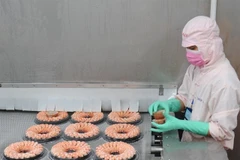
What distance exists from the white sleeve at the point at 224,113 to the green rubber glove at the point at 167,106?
0.35 metres

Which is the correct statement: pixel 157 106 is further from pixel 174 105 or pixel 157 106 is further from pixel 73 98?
pixel 73 98

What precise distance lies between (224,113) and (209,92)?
153 mm

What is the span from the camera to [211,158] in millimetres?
1764

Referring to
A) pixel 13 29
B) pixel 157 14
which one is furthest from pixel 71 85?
pixel 157 14

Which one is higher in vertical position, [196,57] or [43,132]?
[196,57]

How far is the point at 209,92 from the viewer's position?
2.05 m

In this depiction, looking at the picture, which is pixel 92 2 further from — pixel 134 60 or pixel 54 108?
pixel 54 108

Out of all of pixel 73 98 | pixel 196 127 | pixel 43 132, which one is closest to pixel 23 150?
pixel 43 132

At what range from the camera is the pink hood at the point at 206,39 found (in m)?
2.03

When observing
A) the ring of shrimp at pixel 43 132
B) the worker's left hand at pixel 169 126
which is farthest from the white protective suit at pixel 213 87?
the ring of shrimp at pixel 43 132

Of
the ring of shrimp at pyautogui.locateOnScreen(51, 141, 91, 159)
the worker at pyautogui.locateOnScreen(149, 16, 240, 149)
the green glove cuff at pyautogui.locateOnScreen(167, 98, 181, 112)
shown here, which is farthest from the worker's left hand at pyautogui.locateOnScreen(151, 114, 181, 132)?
the ring of shrimp at pyautogui.locateOnScreen(51, 141, 91, 159)

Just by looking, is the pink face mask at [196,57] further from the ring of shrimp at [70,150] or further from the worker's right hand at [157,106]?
the ring of shrimp at [70,150]

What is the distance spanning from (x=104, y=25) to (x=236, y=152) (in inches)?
52.9

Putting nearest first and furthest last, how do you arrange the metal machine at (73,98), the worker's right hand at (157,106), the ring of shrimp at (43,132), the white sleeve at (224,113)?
the white sleeve at (224,113) → the ring of shrimp at (43,132) → the worker's right hand at (157,106) → the metal machine at (73,98)
